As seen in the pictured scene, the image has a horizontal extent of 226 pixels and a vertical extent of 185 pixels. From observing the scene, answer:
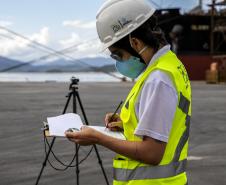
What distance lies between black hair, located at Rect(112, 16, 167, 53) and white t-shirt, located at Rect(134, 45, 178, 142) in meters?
0.19

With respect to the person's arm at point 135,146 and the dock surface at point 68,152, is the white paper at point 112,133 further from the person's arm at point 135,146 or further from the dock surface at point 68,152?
the dock surface at point 68,152

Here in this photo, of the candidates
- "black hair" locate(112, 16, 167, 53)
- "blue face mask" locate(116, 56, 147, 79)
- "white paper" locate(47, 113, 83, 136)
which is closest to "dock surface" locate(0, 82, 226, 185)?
"white paper" locate(47, 113, 83, 136)

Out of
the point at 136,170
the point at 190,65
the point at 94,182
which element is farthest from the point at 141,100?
the point at 190,65

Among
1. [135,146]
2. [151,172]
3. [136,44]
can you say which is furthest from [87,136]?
[136,44]

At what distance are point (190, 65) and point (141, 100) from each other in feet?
155

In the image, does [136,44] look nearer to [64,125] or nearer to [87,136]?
[87,136]

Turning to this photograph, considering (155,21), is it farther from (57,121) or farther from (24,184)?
(24,184)

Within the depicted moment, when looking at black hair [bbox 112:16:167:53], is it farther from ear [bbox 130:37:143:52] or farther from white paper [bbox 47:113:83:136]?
white paper [bbox 47:113:83:136]

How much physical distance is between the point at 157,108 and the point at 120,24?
457 mm

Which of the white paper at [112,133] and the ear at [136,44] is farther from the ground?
the ear at [136,44]

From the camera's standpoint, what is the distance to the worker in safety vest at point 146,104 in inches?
93.0

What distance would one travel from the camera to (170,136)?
2.47 meters

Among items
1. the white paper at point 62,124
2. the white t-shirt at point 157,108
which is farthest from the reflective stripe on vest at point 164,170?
the white paper at point 62,124

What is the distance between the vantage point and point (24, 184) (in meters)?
7.27
